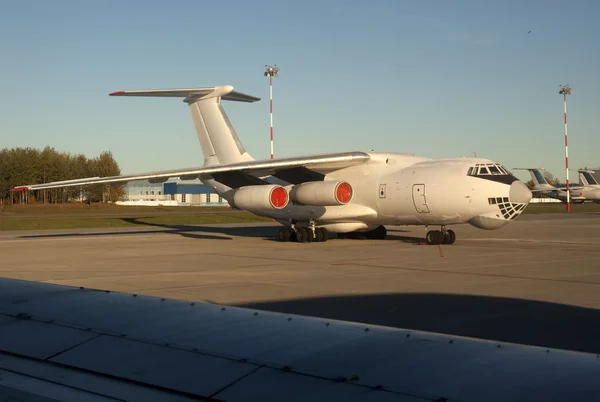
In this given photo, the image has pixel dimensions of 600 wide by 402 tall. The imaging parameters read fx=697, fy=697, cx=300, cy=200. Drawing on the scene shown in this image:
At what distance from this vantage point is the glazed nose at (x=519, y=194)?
19.4m

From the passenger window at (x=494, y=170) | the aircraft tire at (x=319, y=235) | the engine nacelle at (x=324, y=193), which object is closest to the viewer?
the passenger window at (x=494, y=170)

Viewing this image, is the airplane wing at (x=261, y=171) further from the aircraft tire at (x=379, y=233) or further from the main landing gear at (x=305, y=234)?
the aircraft tire at (x=379, y=233)

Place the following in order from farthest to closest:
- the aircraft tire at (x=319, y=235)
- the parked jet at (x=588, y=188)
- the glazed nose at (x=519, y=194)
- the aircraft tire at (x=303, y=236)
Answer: the parked jet at (x=588, y=188) < the aircraft tire at (x=319, y=235) < the aircraft tire at (x=303, y=236) < the glazed nose at (x=519, y=194)

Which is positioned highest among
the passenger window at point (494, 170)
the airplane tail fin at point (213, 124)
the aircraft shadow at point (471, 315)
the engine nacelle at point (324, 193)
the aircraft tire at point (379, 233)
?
the airplane tail fin at point (213, 124)

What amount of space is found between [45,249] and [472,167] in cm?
1295

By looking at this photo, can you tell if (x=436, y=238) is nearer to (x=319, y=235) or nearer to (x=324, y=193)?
(x=324, y=193)

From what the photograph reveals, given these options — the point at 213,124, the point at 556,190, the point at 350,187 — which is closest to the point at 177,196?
the point at 556,190

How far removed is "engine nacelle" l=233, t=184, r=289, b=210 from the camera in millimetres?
22641

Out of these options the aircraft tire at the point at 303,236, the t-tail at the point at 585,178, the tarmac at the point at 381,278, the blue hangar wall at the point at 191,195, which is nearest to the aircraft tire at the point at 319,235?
the aircraft tire at the point at 303,236

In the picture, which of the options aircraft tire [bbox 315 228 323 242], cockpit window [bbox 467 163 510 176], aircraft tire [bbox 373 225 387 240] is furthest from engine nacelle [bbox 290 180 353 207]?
cockpit window [bbox 467 163 510 176]

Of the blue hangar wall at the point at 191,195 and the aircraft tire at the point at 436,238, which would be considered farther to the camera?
the blue hangar wall at the point at 191,195

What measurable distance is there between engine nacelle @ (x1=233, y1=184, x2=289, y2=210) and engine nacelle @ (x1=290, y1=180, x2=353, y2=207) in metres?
A: 0.64

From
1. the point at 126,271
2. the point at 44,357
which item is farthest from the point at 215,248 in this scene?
the point at 44,357

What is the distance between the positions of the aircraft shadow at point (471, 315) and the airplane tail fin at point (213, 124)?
17403 mm
